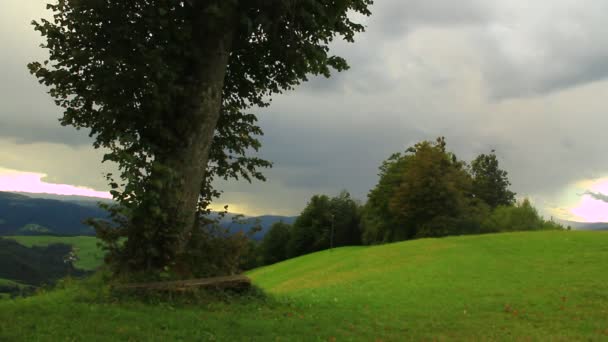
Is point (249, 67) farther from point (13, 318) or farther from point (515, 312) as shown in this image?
point (515, 312)

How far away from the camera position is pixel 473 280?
2234 cm

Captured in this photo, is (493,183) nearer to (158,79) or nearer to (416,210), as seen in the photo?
(416,210)

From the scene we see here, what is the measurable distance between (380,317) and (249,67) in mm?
8242

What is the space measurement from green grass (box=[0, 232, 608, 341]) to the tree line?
3213 centimetres

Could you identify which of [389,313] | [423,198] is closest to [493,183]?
[423,198]

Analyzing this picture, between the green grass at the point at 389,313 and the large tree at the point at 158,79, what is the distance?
2.18 m

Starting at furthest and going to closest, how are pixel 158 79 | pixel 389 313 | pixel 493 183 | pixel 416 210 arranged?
pixel 493 183 → pixel 416 210 → pixel 389 313 → pixel 158 79

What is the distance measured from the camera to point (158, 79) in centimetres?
1087

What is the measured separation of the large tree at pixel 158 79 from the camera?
34.9ft

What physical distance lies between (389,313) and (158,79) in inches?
354

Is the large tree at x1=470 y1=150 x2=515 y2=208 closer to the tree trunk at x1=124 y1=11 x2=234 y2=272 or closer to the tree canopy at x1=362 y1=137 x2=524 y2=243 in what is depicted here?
the tree canopy at x1=362 y1=137 x2=524 y2=243

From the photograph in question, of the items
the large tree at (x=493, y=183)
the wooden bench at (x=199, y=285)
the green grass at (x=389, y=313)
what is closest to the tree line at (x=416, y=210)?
the large tree at (x=493, y=183)

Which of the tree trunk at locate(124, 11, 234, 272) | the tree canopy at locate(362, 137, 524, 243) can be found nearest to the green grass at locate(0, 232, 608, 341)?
the tree trunk at locate(124, 11, 234, 272)

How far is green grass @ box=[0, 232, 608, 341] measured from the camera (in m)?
8.14
